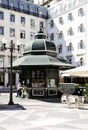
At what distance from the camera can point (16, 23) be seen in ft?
163

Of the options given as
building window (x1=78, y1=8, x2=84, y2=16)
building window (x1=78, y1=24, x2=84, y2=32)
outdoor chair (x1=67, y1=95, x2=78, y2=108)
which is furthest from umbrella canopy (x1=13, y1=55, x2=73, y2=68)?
building window (x1=78, y1=8, x2=84, y2=16)

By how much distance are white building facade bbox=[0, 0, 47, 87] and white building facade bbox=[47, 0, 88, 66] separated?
265 centimetres

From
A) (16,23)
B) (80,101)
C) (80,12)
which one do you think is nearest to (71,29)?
(80,12)

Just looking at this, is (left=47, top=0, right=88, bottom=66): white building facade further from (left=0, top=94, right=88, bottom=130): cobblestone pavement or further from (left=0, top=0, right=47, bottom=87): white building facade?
(left=0, top=94, right=88, bottom=130): cobblestone pavement

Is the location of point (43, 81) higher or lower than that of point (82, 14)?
lower

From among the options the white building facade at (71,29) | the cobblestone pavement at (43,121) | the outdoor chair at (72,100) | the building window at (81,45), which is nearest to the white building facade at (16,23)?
the white building facade at (71,29)

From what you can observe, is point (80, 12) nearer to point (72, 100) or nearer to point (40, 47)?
point (40, 47)

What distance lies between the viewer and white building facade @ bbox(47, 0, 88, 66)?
146 feet

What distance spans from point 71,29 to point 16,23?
9.60 m

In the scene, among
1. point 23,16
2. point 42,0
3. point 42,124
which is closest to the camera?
point 42,124

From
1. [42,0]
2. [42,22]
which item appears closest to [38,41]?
[42,22]

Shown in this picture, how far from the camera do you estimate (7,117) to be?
12320mm

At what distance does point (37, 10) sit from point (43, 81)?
32.6 metres

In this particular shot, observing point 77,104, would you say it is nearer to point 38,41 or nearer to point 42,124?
point 42,124
